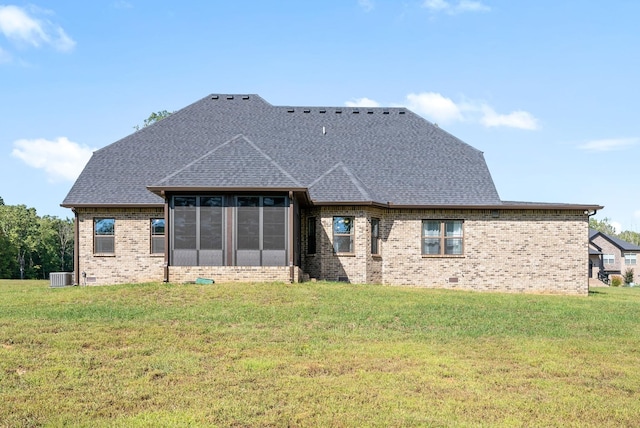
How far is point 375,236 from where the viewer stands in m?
25.0

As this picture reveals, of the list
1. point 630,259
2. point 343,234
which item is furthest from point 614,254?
point 343,234

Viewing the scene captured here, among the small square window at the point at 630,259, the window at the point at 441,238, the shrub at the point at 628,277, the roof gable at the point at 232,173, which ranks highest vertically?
the roof gable at the point at 232,173

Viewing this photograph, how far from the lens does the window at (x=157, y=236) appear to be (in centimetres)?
2534

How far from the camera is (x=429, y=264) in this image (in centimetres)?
2539

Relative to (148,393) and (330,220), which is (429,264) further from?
(148,393)

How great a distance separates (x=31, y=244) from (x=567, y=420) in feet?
250

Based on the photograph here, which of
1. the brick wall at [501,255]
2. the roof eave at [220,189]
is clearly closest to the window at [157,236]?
the roof eave at [220,189]

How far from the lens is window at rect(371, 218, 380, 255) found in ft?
81.4

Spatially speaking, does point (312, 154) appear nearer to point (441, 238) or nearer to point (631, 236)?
point (441, 238)

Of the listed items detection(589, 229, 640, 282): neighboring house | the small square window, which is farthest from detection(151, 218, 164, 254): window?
the small square window

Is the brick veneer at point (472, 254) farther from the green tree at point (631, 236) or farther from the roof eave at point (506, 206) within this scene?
the green tree at point (631, 236)

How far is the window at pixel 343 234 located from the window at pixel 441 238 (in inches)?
126

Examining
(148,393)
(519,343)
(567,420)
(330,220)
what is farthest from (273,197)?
(567,420)

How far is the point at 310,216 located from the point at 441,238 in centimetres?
529
